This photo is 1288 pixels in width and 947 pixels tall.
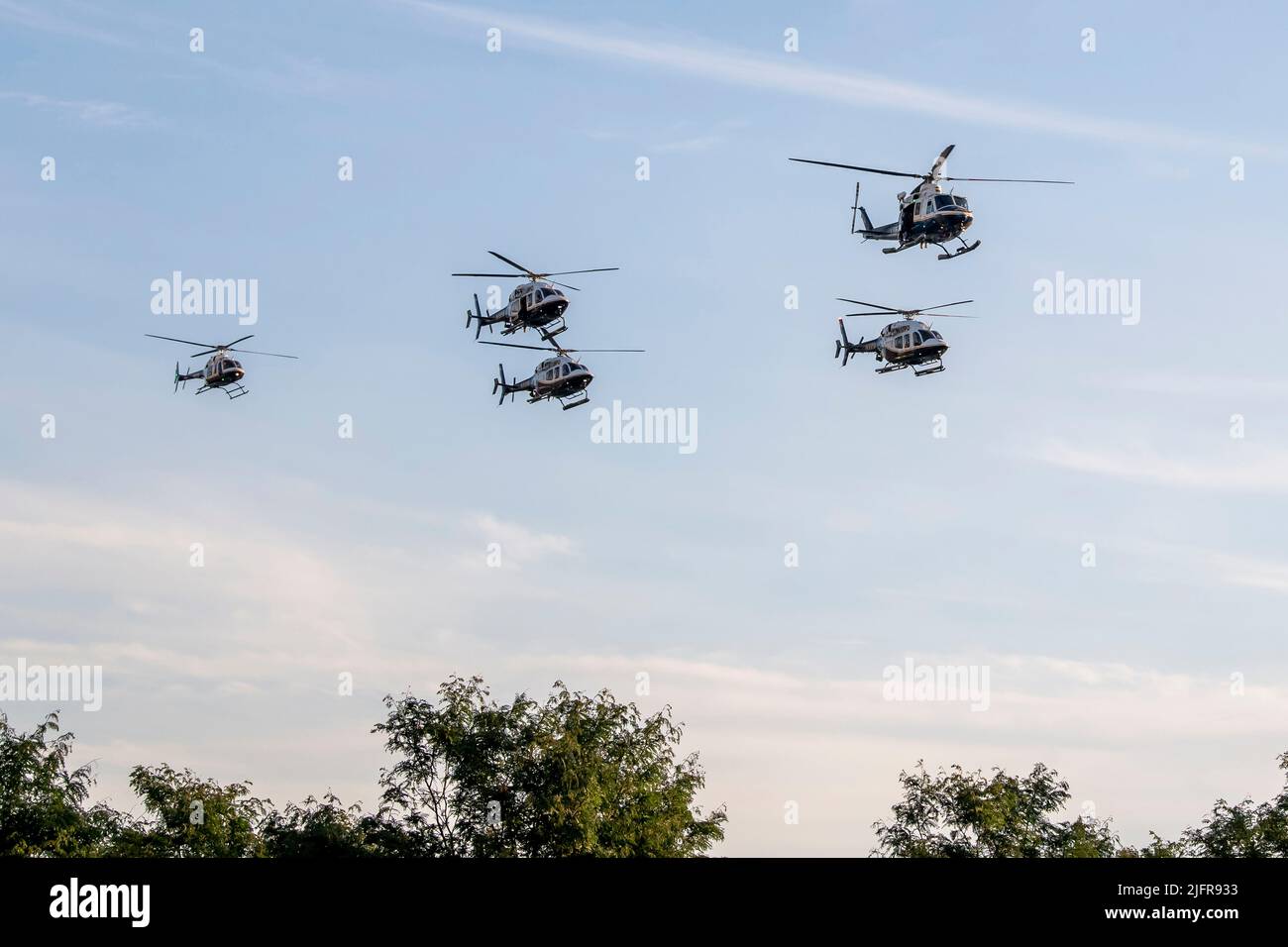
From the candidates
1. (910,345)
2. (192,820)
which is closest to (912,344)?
(910,345)

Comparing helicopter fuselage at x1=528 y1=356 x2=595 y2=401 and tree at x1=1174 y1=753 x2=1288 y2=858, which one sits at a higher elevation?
helicopter fuselage at x1=528 y1=356 x2=595 y2=401

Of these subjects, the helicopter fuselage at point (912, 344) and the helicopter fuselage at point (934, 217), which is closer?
the helicopter fuselage at point (934, 217)

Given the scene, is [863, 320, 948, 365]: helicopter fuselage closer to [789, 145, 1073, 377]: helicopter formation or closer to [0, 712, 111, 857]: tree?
[789, 145, 1073, 377]: helicopter formation

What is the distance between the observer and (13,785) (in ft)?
205

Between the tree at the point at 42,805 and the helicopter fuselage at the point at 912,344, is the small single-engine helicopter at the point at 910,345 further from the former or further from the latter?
the tree at the point at 42,805

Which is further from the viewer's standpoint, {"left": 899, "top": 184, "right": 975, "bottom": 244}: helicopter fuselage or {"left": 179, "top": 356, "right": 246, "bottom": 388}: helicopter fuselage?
{"left": 179, "top": 356, "right": 246, "bottom": 388}: helicopter fuselage

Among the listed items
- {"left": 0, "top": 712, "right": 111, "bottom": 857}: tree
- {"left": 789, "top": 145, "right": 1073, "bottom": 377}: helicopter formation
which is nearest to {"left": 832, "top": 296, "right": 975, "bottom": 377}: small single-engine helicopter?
{"left": 789, "top": 145, "right": 1073, "bottom": 377}: helicopter formation

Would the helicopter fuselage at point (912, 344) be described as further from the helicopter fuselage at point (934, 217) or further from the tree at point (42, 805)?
the tree at point (42, 805)

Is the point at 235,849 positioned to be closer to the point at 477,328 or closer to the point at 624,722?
the point at 624,722

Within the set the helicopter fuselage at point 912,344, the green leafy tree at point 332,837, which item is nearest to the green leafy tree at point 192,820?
the green leafy tree at point 332,837

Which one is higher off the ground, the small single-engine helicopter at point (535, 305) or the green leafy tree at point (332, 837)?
the small single-engine helicopter at point (535, 305)

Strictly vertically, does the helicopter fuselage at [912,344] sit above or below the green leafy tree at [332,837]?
above
